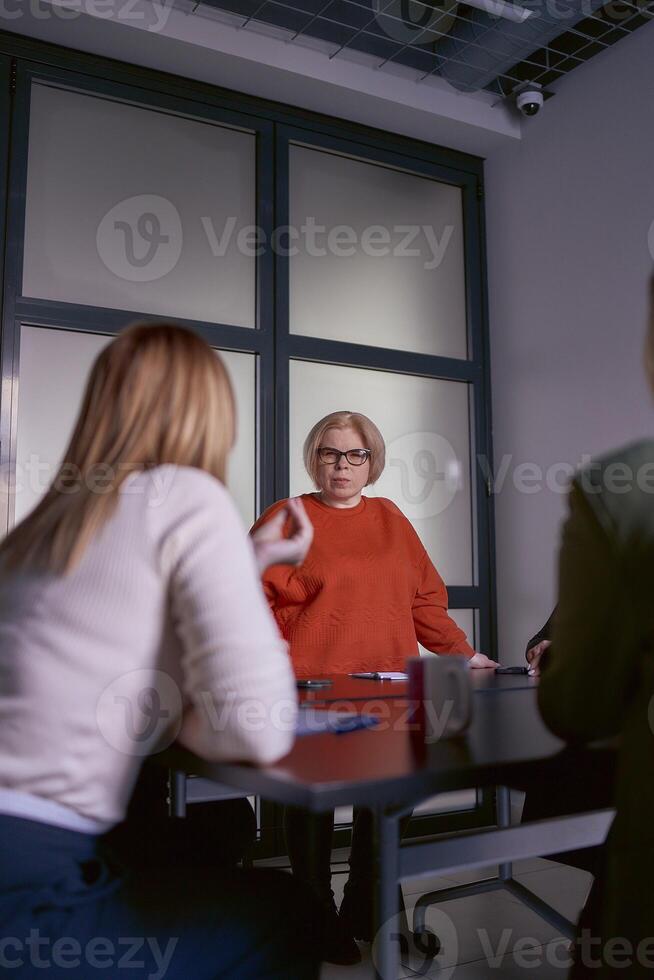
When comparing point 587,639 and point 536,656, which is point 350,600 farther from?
point 587,639

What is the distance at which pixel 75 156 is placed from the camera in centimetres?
311

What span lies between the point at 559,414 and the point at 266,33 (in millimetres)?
1823

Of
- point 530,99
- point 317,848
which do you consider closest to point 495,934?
point 317,848

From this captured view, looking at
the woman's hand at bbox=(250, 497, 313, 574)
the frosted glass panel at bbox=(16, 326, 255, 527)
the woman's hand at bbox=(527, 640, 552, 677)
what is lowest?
the woman's hand at bbox=(527, 640, 552, 677)

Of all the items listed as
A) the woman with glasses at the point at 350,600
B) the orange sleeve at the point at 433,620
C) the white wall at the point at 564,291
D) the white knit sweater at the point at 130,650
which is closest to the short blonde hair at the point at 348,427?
the woman with glasses at the point at 350,600

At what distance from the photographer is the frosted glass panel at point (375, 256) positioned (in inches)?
140

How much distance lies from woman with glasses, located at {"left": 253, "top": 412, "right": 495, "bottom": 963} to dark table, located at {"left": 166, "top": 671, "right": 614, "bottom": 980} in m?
1.01

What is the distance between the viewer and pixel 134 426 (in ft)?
3.64

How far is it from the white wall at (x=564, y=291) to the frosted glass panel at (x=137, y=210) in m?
1.18

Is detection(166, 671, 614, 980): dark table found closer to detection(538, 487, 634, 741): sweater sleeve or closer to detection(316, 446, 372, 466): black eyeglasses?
detection(538, 487, 634, 741): sweater sleeve

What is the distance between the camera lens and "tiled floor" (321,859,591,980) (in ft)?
6.80

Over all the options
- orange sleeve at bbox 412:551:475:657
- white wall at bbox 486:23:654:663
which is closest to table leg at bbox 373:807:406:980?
orange sleeve at bbox 412:551:475:657

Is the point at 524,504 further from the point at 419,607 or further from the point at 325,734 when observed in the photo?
the point at 325,734

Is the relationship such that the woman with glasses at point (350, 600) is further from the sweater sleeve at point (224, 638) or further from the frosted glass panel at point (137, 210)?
the sweater sleeve at point (224, 638)
